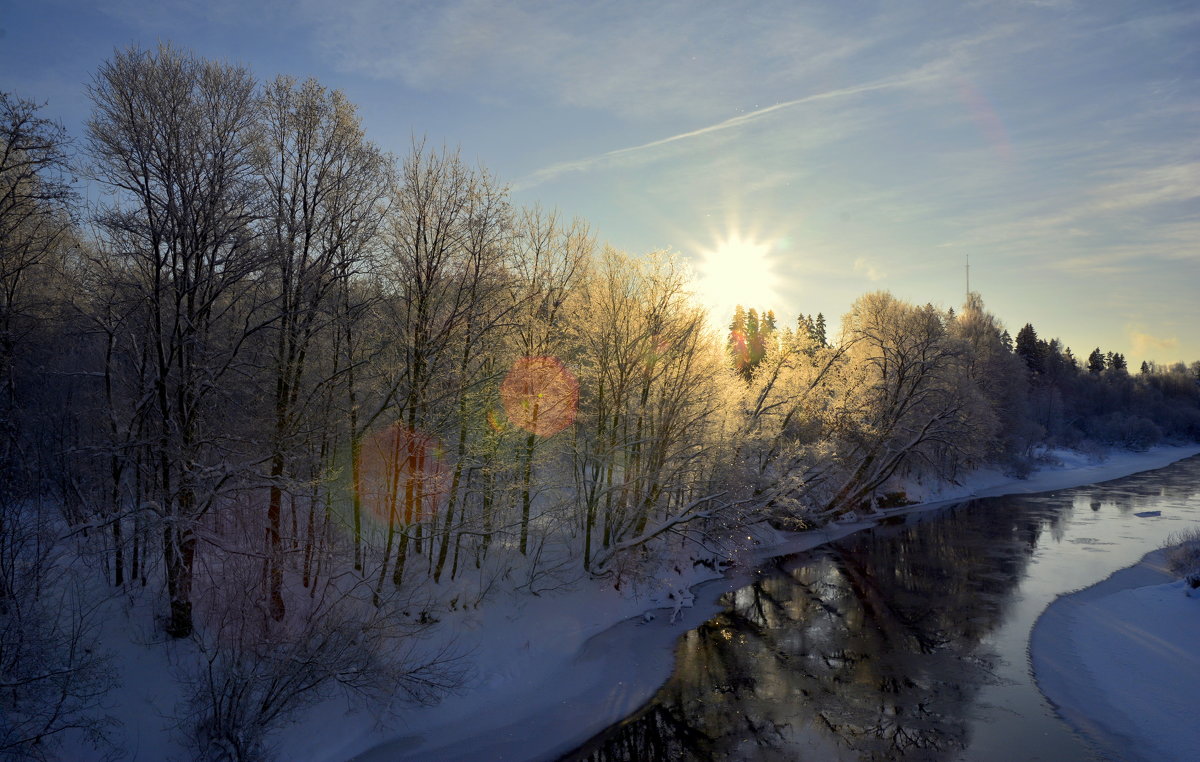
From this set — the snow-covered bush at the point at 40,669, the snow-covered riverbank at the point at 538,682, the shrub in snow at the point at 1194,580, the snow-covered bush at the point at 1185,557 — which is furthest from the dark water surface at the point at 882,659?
the snow-covered bush at the point at 40,669

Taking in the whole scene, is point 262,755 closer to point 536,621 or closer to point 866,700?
point 536,621

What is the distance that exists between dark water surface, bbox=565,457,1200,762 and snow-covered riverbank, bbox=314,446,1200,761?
84 cm

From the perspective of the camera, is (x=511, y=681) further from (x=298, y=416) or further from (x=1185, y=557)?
(x=1185, y=557)

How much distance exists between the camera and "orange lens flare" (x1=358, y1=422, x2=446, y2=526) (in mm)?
17938

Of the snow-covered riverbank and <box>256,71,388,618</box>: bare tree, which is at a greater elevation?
<box>256,71,388,618</box>: bare tree

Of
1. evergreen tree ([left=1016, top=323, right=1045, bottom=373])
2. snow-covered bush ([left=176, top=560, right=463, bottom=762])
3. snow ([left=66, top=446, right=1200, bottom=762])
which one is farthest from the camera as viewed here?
evergreen tree ([left=1016, top=323, right=1045, bottom=373])

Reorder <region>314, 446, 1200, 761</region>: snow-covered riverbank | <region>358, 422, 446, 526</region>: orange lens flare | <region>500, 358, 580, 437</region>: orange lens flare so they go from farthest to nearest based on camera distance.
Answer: <region>500, 358, 580, 437</region>: orange lens flare, <region>358, 422, 446, 526</region>: orange lens flare, <region>314, 446, 1200, 761</region>: snow-covered riverbank

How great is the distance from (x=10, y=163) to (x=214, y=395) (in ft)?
20.7

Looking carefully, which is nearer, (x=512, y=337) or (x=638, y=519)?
(x=512, y=337)

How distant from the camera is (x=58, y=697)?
10.8 meters

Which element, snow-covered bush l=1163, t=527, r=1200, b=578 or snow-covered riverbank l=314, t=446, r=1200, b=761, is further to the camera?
snow-covered bush l=1163, t=527, r=1200, b=578

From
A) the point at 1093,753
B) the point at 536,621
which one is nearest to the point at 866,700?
the point at 1093,753

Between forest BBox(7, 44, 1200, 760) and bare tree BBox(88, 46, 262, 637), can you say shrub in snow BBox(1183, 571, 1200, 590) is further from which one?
bare tree BBox(88, 46, 262, 637)

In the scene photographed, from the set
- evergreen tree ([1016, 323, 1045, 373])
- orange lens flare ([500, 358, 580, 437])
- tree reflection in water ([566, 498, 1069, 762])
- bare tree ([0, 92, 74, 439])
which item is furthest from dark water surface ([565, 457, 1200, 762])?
evergreen tree ([1016, 323, 1045, 373])
